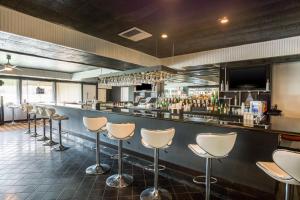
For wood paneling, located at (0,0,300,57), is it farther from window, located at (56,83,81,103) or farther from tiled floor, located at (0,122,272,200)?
window, located at (56,83,81,103)

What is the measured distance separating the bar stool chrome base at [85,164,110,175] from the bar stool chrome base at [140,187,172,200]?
3.54ft

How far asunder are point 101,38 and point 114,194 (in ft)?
12.2

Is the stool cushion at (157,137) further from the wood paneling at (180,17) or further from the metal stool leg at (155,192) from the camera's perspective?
the wood paneling at (180,17)

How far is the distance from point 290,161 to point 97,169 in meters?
3.04

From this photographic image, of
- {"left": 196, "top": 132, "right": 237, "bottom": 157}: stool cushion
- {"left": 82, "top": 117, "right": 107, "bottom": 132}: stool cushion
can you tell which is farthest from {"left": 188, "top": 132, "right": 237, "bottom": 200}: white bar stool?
{"left": 82, "top": 117, "right": 107, "bottom": 132}: stool cushion

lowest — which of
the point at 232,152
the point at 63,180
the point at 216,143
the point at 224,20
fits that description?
the point at 63,180

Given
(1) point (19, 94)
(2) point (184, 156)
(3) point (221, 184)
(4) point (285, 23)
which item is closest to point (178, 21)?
(4) point (285, 23)

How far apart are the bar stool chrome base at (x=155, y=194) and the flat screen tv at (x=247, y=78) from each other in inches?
160

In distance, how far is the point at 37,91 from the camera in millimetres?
10469

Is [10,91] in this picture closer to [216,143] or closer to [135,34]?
[135,34]

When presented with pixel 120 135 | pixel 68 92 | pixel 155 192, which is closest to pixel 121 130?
pixel 120 135

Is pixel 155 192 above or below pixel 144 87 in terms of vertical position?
below

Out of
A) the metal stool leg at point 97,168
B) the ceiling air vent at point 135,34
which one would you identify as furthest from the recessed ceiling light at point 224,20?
the metal stool leg at point 97,168

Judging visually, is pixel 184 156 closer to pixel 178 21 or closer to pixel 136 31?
pixel 178 21
